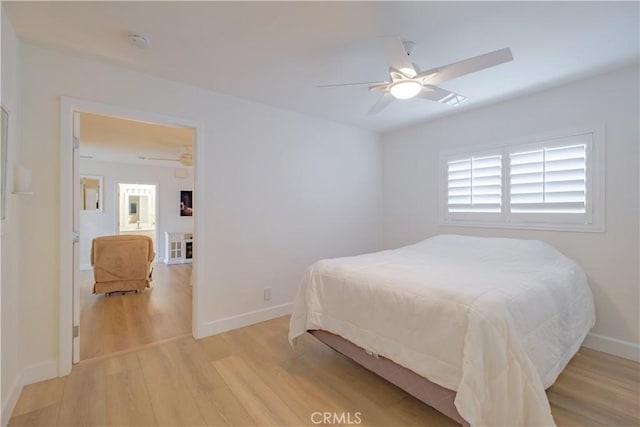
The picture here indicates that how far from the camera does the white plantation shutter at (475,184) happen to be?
10.8 feet

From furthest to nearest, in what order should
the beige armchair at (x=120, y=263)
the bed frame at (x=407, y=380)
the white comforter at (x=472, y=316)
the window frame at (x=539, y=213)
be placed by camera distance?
1. the beige armchair at (x=120, y=263)
2. the window frame at (x=539, y=213)
3. the bed frame at (x=407, y=380)
4. the white comforter at (x=472, y=316)

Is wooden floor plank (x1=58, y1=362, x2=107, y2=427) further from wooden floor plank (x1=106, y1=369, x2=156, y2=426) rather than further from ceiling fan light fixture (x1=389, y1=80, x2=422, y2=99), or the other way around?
ceiling fan light fixture (x1=389, y1=80, x2=422, y2=99)

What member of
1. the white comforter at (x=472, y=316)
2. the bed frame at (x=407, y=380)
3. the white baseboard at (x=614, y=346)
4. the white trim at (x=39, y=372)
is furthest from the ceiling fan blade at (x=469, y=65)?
the white trim at (x=39, y=372)

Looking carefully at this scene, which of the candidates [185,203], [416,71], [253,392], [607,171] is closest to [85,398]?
[253,392]

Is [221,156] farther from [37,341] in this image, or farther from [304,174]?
[37,341]

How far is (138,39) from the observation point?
6.68ft

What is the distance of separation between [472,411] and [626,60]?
299 cm

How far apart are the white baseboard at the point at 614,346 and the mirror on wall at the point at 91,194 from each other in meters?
8.52

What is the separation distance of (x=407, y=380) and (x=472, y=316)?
24.4 inches

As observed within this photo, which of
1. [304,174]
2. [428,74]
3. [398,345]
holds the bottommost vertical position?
[398,345]

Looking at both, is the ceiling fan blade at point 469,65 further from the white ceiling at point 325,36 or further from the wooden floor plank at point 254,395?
the wooden floor plank at point 254,395

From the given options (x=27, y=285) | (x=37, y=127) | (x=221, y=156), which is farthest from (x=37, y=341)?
(x=221, y=156)

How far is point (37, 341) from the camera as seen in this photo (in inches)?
84.4

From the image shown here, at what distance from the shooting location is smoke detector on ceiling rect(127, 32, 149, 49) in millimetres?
2006
